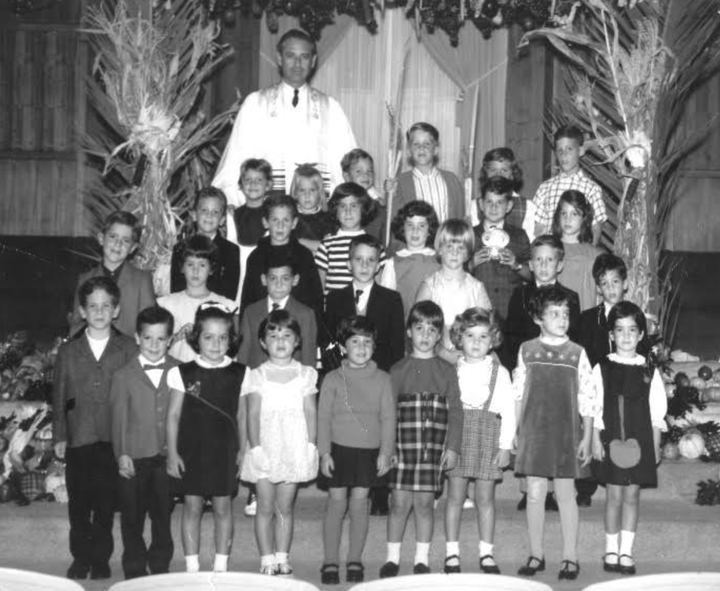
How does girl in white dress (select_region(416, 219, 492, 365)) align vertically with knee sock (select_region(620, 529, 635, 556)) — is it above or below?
above

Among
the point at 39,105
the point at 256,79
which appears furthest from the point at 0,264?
the point at 256,79

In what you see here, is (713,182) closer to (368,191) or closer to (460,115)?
(460,115)

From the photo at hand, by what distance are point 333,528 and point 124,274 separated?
172 centimetres

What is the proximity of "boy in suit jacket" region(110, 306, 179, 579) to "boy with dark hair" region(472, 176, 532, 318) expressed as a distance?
1.91 meters

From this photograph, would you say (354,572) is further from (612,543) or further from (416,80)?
(416,80)

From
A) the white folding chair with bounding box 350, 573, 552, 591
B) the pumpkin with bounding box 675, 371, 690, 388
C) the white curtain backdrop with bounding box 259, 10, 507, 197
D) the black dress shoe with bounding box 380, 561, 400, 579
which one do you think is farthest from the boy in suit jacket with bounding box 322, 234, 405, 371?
the white curtain backdrop with bounding box 259, 10, 507, 197

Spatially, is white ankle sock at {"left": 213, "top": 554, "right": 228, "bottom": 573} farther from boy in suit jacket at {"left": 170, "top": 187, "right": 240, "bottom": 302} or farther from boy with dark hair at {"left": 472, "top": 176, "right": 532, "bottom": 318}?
boy with dark hair at {"left": 472, "top": 176, "right": 532, "bottom": 318}

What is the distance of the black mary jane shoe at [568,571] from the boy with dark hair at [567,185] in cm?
228

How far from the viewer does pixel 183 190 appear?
31.4 feet

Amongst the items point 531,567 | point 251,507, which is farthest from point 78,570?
point 531,567

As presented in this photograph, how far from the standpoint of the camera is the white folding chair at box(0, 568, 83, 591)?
333cm

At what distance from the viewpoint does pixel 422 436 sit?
22.5 ft

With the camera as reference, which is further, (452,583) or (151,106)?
(151,106)

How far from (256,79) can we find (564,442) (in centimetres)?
585
